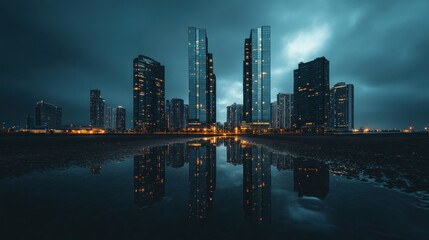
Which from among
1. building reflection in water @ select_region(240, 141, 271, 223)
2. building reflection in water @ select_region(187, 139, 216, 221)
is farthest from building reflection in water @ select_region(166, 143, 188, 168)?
building reflection in water @ select_region(240, 141, 271, 223)

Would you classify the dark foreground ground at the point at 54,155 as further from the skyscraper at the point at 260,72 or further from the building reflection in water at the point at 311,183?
the skyscraper at the point at 260,72

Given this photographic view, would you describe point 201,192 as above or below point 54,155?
above

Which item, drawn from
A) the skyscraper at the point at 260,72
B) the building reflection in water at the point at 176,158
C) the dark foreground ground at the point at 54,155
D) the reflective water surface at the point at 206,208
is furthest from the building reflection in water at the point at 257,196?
the skyscraper at the point at 260,72

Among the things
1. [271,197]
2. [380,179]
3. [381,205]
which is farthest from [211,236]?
[380,179]

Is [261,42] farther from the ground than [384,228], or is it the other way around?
[261,42]

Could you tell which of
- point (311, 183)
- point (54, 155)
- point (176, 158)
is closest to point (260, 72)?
point (176, 158)

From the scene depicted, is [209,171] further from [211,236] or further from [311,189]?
[211,236]

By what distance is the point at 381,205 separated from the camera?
6.50 m

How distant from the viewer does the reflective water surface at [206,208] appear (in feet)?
15.3

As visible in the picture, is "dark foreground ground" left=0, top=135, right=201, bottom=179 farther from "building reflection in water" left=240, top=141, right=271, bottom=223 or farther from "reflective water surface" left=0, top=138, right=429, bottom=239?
"building reflection in water" left=240, top=141, right=271, bottom=223

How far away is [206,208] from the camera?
640cm

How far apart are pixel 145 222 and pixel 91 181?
6600 millimetres

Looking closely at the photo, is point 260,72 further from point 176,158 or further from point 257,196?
point 257,196

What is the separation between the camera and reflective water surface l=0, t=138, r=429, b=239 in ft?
15.3
